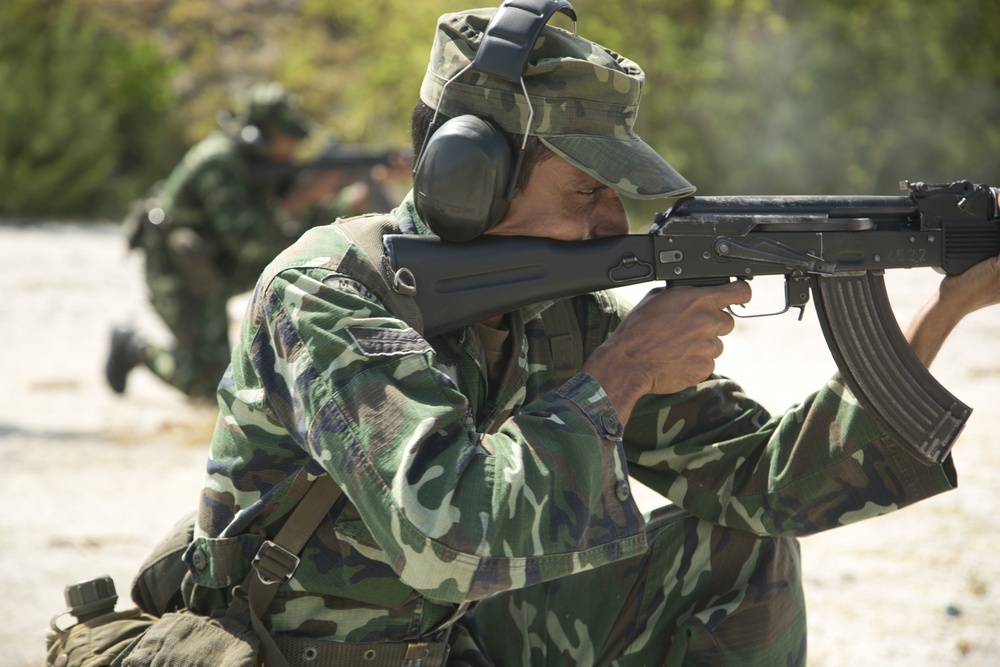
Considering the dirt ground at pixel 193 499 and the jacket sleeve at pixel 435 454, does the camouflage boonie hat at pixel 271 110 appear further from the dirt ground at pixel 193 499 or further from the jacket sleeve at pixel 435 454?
the jacket sleeve at pixel 435 454

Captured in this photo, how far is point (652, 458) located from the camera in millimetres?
2434

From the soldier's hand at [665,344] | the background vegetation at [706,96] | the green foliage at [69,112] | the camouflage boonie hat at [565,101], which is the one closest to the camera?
the soldier's hand at [665,344]

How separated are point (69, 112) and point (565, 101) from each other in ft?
55.0

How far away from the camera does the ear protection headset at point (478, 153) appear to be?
6.40 ft

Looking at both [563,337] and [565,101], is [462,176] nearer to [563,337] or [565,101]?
[565,101]

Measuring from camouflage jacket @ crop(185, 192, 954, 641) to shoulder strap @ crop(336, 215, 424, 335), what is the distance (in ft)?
0.12

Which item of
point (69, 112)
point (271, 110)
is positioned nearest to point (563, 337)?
point (271, 110)

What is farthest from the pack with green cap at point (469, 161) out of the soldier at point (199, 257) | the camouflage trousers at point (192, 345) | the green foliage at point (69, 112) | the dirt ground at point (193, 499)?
the green foliage at point (69, 112)

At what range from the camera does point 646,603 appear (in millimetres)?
2379

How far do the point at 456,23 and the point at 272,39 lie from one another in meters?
21.8

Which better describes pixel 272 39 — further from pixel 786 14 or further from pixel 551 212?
pixel 551 212

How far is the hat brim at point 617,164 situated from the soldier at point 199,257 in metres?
5.00

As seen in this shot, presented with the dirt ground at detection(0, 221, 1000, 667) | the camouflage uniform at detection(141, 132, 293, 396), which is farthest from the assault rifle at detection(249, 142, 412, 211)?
the dirt ground at detection(0, 221, 1000, 667)

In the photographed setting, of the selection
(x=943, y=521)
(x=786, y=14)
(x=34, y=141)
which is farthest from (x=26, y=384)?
A: (x=786, y=14)
